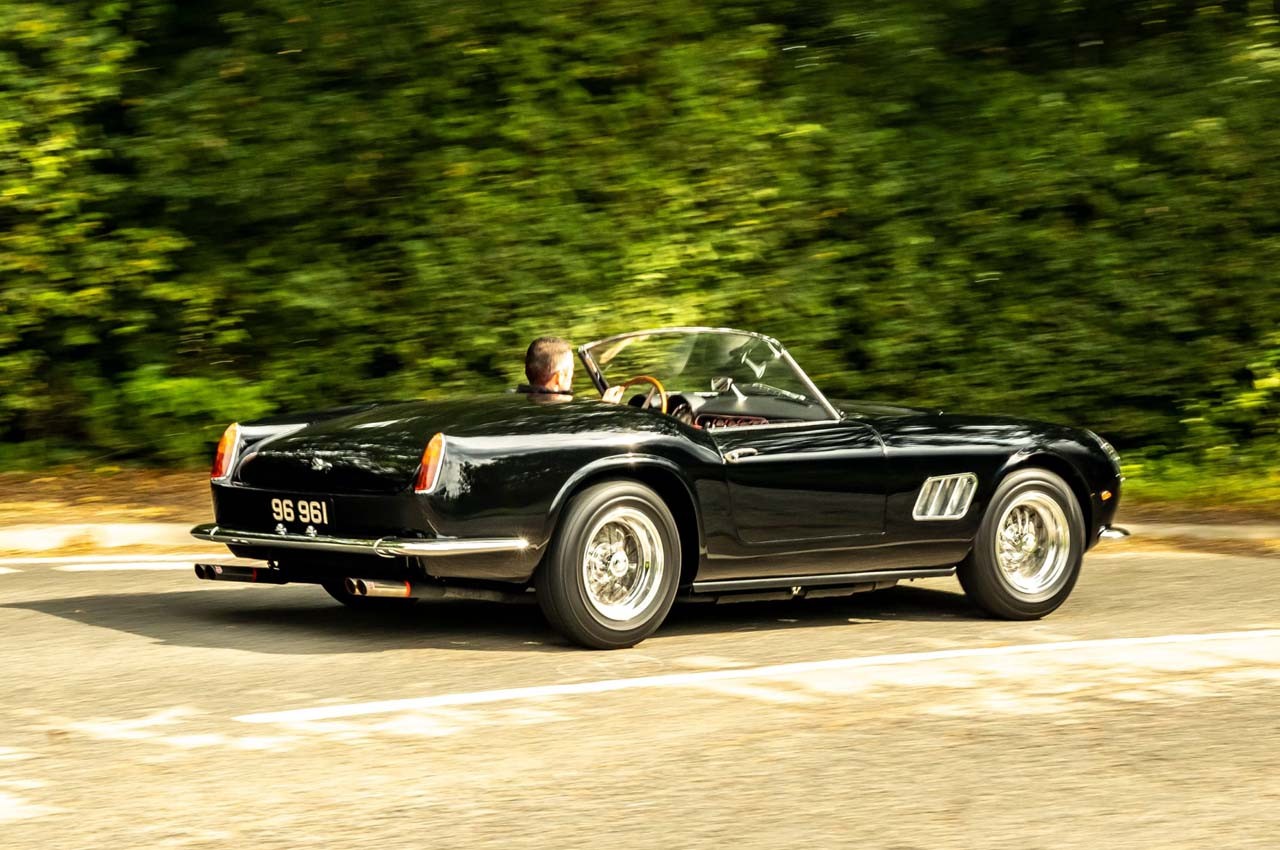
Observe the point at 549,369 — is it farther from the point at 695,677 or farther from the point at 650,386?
the point at 695,677

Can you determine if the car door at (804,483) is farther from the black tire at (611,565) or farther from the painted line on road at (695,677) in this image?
the painted line on road at (695,677)

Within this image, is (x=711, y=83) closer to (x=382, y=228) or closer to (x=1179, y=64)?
(x=382, y=228)

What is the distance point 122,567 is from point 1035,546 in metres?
4.86

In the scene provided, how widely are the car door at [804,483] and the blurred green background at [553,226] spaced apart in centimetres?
663

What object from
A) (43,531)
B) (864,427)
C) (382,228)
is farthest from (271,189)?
(864,427)

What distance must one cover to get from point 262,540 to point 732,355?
7.44 feet

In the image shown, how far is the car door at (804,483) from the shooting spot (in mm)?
7727

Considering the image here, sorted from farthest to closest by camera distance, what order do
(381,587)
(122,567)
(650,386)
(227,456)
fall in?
(122,567)
(650,386)
(227,456)
(381,587)

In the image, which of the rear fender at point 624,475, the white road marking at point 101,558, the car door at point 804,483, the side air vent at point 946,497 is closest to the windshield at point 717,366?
the car door at point 804,483

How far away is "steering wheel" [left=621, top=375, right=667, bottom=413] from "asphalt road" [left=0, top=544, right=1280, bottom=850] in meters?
1.02

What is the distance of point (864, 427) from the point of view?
8.20 m

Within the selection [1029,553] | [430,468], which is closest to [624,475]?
[430,468]

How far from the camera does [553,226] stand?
14.8 metres

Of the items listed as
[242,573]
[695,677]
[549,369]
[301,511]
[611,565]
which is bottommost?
[695,677]
